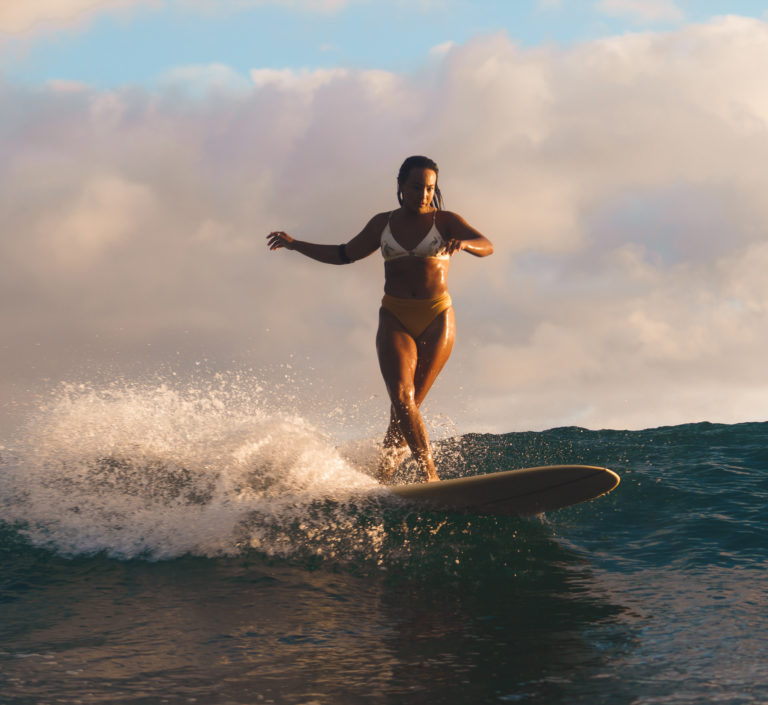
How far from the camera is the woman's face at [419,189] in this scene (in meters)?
6.43

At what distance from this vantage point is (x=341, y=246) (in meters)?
6.95

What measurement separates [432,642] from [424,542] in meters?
1.82

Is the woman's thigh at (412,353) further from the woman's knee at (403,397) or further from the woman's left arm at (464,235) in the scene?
the woman's left arm at (464,235)

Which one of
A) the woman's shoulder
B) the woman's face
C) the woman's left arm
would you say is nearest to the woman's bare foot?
the woman's left arm

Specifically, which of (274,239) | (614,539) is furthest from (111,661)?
(614,539)

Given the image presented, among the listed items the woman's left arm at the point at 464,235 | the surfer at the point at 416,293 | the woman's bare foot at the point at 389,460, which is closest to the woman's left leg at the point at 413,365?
the surfer at the point at 416,293

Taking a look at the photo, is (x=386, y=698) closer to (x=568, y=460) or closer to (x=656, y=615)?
(x=656, y=615)

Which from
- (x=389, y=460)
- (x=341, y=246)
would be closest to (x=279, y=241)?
(x=341, y=246)

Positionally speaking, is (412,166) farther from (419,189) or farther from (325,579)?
(325,579)

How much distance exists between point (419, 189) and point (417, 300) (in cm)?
91

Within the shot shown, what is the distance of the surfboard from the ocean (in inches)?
5.8

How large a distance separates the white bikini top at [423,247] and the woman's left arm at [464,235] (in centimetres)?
8

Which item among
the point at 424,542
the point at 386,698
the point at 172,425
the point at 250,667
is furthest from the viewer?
the point at 172,425

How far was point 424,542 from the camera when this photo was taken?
5.95 m
